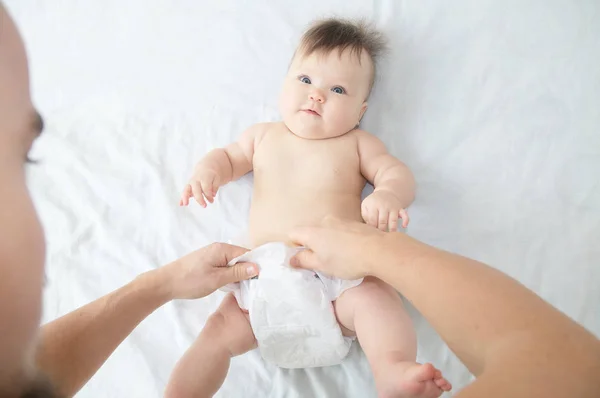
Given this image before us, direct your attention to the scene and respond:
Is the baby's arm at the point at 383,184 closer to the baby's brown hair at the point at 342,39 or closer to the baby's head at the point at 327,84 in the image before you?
the baby's head at the point at 327,84

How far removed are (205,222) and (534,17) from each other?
995 millimetres

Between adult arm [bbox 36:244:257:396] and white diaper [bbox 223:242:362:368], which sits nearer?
adult arm [bbox 36:244:257:396]

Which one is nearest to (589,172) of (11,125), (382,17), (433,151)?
(433,151)

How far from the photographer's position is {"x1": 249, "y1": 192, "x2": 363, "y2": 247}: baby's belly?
110 cm

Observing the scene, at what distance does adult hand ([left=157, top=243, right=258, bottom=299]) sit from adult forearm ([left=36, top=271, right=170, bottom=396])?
39 millimetres

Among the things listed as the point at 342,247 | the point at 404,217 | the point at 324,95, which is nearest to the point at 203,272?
the point at 342,247

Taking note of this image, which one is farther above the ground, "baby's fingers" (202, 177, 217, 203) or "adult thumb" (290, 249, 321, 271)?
"baby's fingers" (202, 177, 217, 203)

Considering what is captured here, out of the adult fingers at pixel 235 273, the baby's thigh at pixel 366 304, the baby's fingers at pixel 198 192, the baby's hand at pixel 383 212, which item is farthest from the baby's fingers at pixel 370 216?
the baby's fingers at pixel 198 192

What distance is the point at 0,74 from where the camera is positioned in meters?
0.45

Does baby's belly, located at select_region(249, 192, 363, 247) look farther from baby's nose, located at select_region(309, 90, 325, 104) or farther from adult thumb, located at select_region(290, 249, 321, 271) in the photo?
baby's nose, located at select_region(309, 90, 325, 104)

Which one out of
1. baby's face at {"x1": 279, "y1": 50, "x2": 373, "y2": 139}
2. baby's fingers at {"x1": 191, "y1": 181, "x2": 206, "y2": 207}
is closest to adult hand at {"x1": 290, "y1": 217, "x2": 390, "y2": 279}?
baby's fingers at {"x1": 191, "y1": 181, "x2": 206, "y2": 207}

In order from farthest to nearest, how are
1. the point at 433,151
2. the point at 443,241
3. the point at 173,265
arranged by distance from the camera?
the point at 433,151 < the point at 443,241 < the point at 173,265

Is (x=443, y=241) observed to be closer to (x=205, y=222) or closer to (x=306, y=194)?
(x=306, y=194)

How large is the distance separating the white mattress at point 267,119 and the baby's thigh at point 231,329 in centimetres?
7
